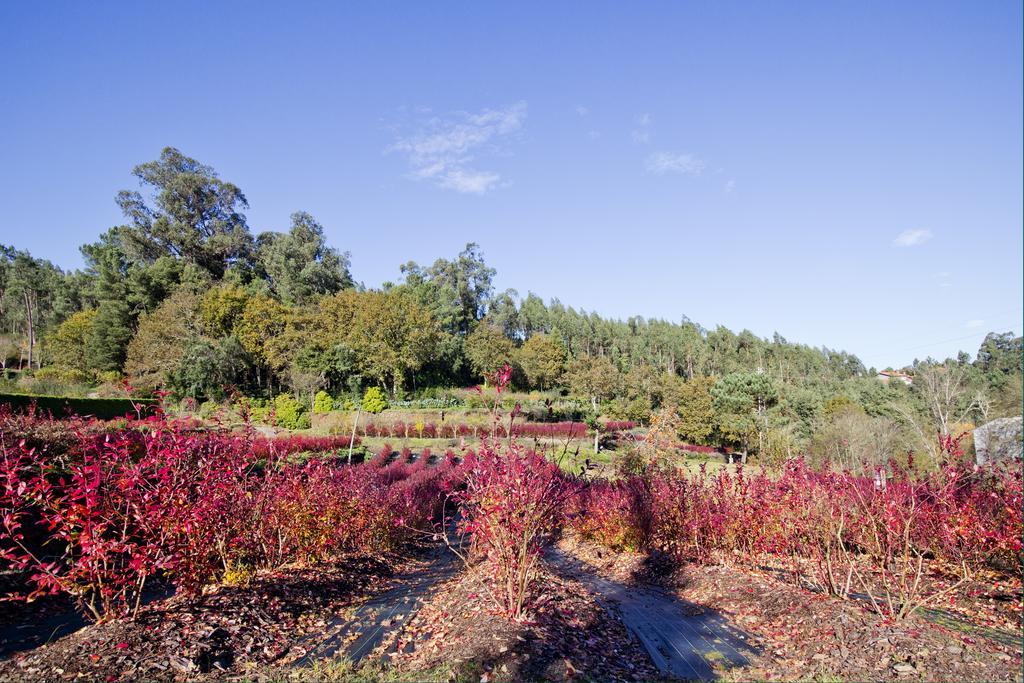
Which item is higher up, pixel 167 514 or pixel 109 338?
pixel 109 338

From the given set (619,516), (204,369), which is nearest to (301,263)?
(204,369)

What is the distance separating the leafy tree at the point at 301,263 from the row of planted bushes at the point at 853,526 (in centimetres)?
4205

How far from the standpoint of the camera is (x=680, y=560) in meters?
7.79

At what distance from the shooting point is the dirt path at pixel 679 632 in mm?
4336

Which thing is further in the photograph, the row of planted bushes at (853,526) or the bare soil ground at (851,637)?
the row of planted bushes at (853,526)

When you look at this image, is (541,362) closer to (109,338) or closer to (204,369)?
(204,369)

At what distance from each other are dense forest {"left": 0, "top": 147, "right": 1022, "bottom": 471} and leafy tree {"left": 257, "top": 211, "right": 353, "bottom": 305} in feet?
0.71

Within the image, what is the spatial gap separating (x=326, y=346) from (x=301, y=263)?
22.1m

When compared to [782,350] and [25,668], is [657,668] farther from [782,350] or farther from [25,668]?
[782,350]

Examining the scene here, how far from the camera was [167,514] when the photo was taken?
4230mm

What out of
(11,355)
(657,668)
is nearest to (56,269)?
(11,355)

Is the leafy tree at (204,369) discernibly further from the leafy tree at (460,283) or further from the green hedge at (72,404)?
the leafy tree at (460,283)

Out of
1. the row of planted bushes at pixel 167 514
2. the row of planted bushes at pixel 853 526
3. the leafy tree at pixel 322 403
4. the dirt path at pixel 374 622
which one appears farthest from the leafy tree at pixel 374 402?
the dirt path at pixel 374 622

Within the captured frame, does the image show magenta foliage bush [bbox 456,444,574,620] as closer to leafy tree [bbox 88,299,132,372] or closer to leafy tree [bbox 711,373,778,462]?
leafy tree [bbox 711,373,778,462]
